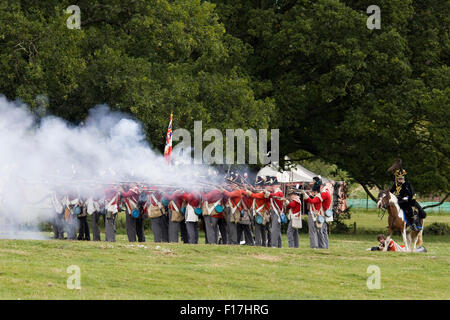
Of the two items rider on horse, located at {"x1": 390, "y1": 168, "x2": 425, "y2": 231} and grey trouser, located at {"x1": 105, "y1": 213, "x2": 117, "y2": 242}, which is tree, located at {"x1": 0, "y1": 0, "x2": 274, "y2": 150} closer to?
grey trouser, located at {"x1": 105, "y1": 213, "x2": 117, "y2": 242}

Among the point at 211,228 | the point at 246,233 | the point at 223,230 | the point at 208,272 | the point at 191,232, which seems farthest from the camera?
the point at 223,230

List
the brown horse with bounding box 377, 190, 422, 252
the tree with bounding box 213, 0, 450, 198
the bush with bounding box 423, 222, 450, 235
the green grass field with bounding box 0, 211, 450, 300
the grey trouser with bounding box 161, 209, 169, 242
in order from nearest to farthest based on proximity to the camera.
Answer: the green grass field with bounding box 0, 211, 450, 300, the brown horse with bounding box 377, 190, 422, 252, the grey trouser with bounding box 161, 209, 169, 242, the tree with bounding box 213, 0, 450, 198, the bush with bounding box 423, 222, 450, 235

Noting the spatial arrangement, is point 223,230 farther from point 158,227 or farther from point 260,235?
point 158,227

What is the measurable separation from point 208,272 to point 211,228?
600 cm

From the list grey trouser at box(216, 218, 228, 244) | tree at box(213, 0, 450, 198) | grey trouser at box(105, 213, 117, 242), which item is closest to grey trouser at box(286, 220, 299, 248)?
grey trouser at box(216, 218, 228, 244)

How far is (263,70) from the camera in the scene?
37250mm

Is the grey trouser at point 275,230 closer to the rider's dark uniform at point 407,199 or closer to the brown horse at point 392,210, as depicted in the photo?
the brown horse at point 392,210

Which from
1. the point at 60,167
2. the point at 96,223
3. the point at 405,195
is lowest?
the point at 96,223

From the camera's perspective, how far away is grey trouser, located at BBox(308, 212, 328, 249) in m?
22.0

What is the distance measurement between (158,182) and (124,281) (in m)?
7.07

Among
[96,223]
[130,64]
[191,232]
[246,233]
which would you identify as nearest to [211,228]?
[191,232]

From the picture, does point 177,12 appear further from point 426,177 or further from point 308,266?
point 308,266

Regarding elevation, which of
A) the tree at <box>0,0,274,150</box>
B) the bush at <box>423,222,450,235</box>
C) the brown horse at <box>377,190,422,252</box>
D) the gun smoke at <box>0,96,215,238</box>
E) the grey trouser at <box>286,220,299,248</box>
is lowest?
the bush at <box>423,222,450,235</box>

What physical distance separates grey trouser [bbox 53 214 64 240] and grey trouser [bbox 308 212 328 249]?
666 cm
